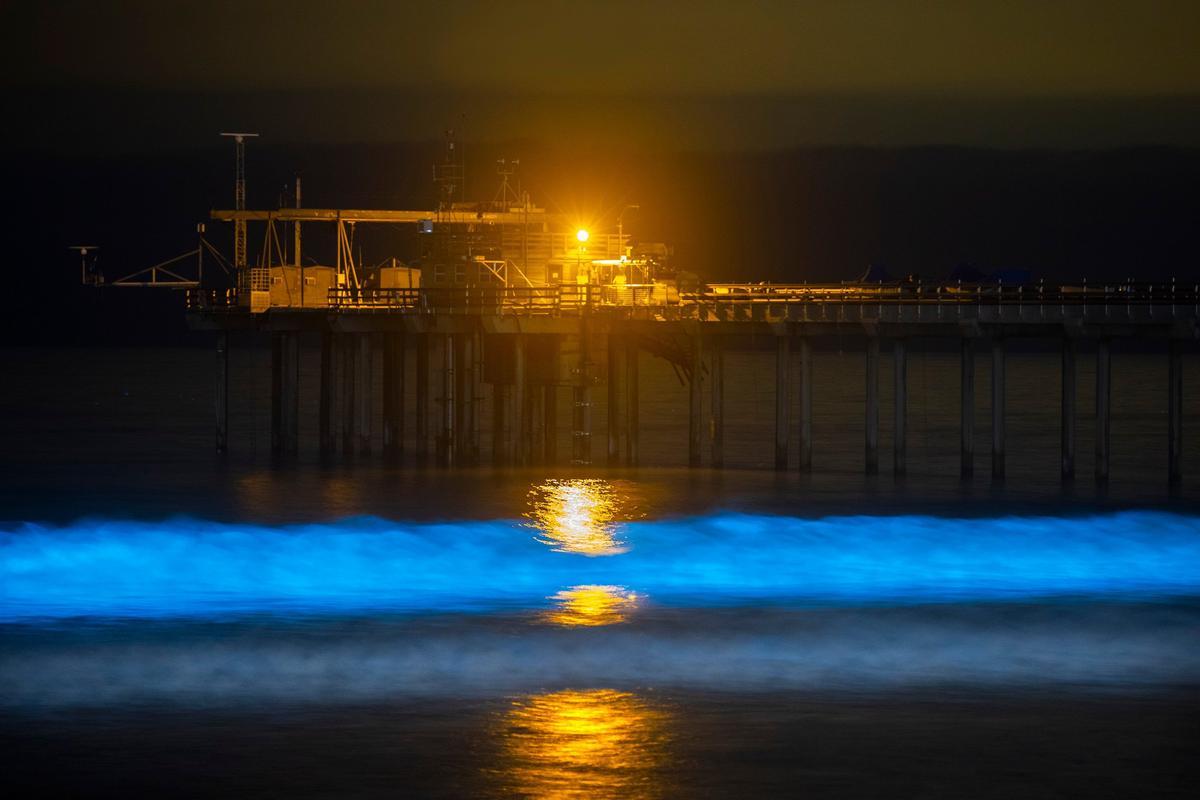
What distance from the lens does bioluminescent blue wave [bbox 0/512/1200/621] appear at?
109 ft

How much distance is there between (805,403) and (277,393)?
18105 millimetres

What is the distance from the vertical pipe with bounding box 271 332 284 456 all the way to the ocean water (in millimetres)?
1414

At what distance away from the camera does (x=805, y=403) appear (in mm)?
49188

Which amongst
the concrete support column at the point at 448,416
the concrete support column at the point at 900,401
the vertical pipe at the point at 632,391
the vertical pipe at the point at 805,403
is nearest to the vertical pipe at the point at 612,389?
the vertical pipe at the point at 632,391

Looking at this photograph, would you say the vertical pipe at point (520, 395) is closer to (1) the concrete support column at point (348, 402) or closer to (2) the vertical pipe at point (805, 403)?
(1) the concrete support column at point (348, 402)

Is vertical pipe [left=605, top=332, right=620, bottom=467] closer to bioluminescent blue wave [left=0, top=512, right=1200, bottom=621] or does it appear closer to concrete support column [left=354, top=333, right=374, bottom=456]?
concrete support column [left=354, top=333, right=374, bottom=456]

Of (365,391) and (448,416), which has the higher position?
(365,391)

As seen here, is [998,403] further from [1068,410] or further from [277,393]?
[277,393]

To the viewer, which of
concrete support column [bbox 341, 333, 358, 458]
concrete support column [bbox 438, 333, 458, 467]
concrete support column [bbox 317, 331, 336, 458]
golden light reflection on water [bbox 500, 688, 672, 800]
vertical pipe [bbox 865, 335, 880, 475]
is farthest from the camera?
concrete support column [bbox 317, 331, 336, 458]

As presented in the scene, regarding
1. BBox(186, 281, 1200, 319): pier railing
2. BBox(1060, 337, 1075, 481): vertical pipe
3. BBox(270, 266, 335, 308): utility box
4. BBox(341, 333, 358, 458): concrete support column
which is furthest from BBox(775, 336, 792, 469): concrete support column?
BBox(270, 266, 335, 308): utility box

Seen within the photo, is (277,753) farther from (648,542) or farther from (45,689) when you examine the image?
(648,542)

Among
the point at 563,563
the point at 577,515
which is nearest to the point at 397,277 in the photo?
the point at 577,515

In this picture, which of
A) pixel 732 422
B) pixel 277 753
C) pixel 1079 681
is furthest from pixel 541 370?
pixel 732 422

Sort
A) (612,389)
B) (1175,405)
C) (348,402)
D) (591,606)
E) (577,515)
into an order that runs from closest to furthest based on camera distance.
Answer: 1. (591,606)
2. (577,515)
3. (1175,405)
4. (612,389)
5. (348,402)
